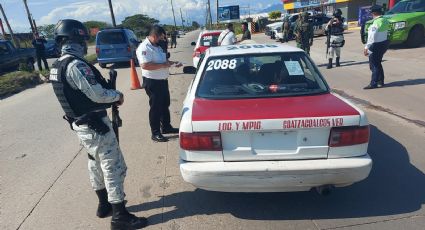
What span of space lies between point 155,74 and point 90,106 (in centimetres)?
231

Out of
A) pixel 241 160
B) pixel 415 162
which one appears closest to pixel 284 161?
pixel 241 160

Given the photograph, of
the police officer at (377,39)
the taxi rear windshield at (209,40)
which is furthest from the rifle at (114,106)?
the taxi rear windshield at (209,40)

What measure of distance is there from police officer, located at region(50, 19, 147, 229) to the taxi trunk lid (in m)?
0.80

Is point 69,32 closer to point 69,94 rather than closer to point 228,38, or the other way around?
point 69,94

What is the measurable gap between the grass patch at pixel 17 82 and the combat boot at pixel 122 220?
10533 millimetres

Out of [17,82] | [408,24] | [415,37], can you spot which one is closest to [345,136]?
[408,24]

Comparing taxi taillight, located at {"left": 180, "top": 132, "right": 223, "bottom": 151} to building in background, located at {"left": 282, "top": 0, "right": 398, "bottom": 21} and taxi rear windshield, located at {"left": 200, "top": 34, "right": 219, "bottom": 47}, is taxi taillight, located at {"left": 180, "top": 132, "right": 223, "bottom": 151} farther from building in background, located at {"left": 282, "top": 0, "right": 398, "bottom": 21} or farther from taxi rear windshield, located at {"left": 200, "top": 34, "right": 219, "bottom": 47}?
building in background, located at {"left": 282, "top": 0, "right": 398, "bottom": 21}

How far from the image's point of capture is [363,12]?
2555 centimetres

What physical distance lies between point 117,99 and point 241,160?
4.02 feet

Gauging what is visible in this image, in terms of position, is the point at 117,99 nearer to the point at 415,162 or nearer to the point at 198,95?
the point at 198,95

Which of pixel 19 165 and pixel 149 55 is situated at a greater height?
pixel 149 55

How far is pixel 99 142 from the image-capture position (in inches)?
122

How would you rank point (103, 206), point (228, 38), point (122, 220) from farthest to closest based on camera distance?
1. point (228, 38)
2. point (103, 206)
3. point (122, 220)

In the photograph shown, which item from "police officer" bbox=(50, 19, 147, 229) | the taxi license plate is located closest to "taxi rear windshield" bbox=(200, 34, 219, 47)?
"police officer" bbox=(50, 19, 147, 229)
